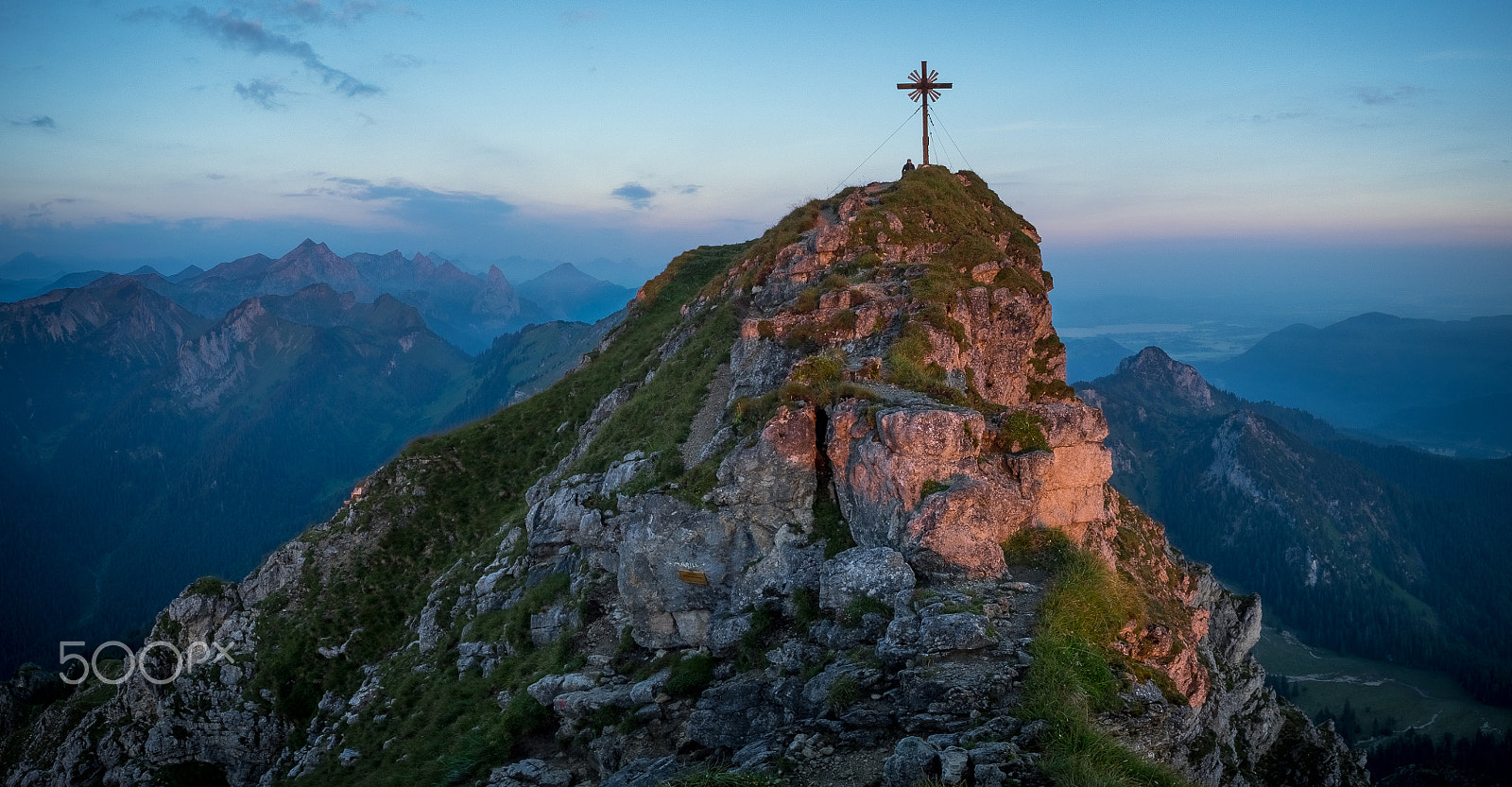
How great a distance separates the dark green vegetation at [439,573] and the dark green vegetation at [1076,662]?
8.91 meters

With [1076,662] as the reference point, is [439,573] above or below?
below

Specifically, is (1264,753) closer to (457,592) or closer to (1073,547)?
(1073,547)

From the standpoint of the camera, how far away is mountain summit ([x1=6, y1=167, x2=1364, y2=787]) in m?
14.1

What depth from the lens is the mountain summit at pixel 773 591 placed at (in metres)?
14.1

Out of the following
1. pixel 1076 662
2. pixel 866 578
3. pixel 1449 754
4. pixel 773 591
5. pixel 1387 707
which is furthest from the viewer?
pixel 1387 707

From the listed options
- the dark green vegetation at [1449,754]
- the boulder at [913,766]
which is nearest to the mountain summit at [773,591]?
the boulder at [913,766]

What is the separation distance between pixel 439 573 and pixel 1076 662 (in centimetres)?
3576

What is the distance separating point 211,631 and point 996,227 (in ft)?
182

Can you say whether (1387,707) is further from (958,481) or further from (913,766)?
(913,766)

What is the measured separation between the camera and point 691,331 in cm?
4462

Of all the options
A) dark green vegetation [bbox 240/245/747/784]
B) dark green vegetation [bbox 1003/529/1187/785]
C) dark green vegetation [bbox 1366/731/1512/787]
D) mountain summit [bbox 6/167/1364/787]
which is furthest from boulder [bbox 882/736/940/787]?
dark green vegetation [bbox 1366/731/1512/787]

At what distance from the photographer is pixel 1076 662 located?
13.6 metres

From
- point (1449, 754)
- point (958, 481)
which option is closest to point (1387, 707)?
point (1449, 754)

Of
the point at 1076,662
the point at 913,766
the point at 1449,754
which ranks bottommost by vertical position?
the point at 1449,754
